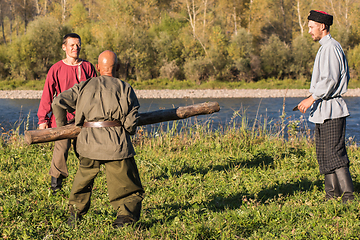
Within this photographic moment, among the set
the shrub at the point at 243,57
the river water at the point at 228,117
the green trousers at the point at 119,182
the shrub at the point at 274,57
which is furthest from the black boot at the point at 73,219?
the shrub at the point at 274,57

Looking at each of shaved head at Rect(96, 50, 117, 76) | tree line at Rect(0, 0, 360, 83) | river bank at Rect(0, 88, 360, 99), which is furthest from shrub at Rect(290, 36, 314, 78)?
shaved head at Rect(96, 50, 117, 76)

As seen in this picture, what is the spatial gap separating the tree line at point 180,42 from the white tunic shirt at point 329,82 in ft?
99.5

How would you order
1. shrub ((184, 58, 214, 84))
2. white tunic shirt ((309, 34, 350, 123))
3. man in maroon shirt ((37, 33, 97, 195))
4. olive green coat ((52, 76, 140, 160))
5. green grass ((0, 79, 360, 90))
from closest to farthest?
olive green coat ((52, 76, 140, 160)) < white tunic shirt ((309, 34, 350, 123)) < man in maroon shirt ((37, 33, 97, 195)) < green grass ((0, 79, 360, 90)) < shrub ((184, 58, 214, 84))

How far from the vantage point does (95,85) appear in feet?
9.45

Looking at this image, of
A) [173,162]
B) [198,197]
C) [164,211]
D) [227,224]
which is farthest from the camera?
[173,162]

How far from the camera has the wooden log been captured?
10.0ft

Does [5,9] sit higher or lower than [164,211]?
higher

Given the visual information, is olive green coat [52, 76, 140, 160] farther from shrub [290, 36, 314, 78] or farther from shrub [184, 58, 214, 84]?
shrub [290, 36, 314, 78]

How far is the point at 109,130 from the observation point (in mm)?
2898

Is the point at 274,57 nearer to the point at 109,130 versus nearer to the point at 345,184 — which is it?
the point at 345,184

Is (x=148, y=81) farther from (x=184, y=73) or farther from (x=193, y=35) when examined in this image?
(x=193, y=35)

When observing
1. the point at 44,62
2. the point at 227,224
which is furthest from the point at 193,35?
the point at 227,224

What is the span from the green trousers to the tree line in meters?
31.1

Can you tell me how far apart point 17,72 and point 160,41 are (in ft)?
48.8
